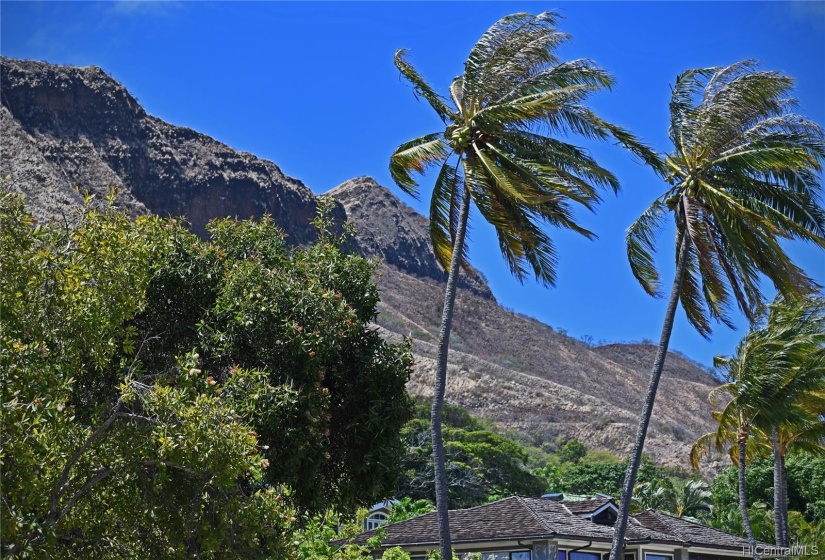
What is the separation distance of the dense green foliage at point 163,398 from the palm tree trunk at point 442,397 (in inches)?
132

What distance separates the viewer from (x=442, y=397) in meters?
19.0

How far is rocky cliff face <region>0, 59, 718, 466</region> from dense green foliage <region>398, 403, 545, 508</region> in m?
29.6

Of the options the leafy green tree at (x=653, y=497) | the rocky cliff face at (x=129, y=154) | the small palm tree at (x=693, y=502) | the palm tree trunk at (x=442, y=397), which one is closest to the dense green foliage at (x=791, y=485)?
the small palm tree at (x=693, y=502)

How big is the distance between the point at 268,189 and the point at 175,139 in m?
14.9

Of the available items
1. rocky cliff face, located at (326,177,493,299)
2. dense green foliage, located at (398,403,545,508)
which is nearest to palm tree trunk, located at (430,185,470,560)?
dense green foliage, located at (398,403,545,508)

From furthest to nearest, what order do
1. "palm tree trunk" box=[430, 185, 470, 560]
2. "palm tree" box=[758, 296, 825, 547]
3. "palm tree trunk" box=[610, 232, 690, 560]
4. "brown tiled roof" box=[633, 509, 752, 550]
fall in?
1. "palm tree" box=[758, 296, 825, 547]
2. "brown tiled roof" box=[633, 509, 752, 550]
3. "palm tree trunk" box=[610, 232, 690, 560]
4. "palm tree trunk" box=[430, 185, 470, 560]

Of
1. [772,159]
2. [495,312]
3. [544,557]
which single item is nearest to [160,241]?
[772,159]

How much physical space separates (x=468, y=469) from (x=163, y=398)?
172 feet

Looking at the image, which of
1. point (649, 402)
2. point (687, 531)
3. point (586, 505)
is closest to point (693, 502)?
point (687, 531)

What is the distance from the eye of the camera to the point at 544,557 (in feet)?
86.9

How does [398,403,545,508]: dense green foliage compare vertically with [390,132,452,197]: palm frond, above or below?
below

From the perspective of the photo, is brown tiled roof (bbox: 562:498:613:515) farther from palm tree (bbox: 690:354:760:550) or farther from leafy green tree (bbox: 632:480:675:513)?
leafy green tree (bbox: 632:480:675:513)

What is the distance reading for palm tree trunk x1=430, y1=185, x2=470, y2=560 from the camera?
18.4 m

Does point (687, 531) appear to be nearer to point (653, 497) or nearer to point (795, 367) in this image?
point (795, 367)
